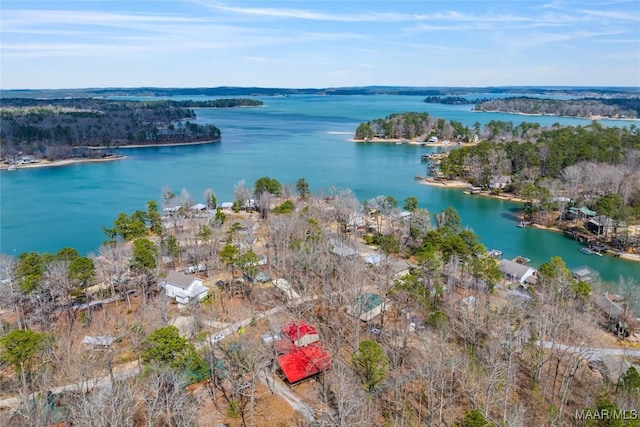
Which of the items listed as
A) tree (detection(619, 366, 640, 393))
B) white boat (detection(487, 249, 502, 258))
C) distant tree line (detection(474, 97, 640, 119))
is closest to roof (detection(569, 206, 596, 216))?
white boat (detection(487, 249, 502, 258))

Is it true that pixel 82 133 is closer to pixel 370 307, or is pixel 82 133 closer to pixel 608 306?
pixel 370 307

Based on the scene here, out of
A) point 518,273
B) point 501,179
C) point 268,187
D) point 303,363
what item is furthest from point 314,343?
point 501,179

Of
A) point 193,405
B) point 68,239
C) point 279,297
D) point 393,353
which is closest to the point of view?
point 193,405

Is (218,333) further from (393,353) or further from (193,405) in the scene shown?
(393,353)

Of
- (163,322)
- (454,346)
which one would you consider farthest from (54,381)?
(454,346)

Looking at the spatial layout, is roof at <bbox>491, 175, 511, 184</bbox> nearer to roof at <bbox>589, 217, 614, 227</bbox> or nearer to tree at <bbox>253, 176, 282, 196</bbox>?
roof at <bbox>589, 217, 614, 227</bbox>

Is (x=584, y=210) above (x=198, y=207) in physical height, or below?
below
